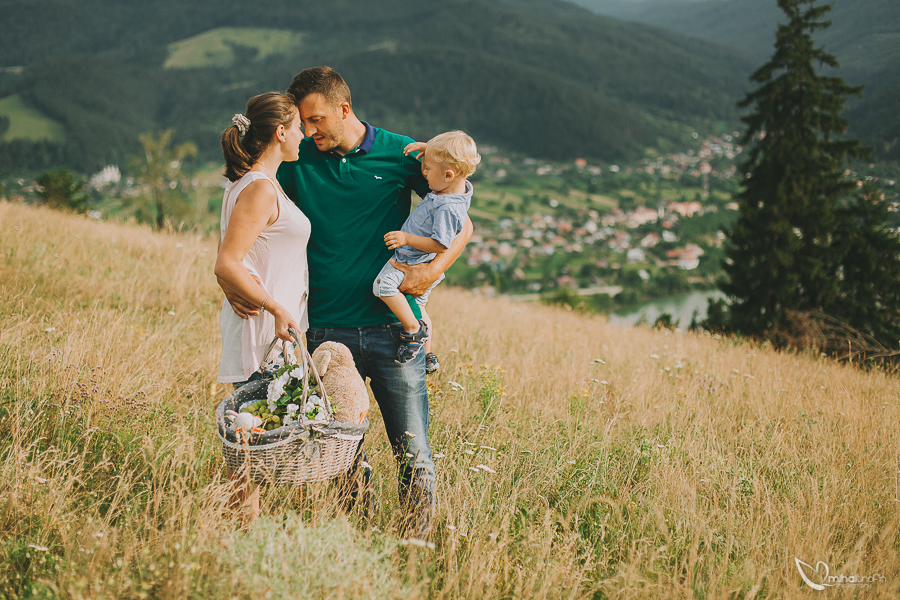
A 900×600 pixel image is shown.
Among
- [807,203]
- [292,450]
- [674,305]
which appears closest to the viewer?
[292,450]

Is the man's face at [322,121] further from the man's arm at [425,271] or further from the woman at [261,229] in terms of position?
the man's arm at [425,271]

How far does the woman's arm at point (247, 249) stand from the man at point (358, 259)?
33 cm

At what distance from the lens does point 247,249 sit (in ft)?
6.26

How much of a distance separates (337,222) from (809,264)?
54.9 feet

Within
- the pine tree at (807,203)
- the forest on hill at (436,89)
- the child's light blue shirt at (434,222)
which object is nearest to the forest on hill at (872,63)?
the pine tree at (807,203)

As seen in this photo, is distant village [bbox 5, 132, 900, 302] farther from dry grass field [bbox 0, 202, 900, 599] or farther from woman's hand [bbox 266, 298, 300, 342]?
woman's hand [bbox 266, 298, 300, 342]

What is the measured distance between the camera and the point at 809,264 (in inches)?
564

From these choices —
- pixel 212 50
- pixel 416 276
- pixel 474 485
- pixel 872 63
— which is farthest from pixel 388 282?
pixel 212 50

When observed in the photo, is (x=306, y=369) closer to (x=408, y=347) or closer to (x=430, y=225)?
(x=408, y=347)

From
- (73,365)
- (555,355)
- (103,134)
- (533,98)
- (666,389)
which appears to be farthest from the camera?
(533,98)

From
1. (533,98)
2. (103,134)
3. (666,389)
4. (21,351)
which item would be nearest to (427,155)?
(21,351)

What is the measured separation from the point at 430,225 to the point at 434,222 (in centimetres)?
5

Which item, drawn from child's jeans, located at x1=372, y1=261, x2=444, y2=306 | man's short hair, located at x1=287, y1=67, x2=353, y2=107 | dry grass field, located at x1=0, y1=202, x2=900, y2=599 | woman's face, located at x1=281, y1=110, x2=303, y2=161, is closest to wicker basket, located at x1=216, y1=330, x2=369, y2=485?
dry grass field, located at x1=0, y1=202, x2=900, y2=599

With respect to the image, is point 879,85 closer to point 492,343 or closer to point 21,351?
point 492,343
